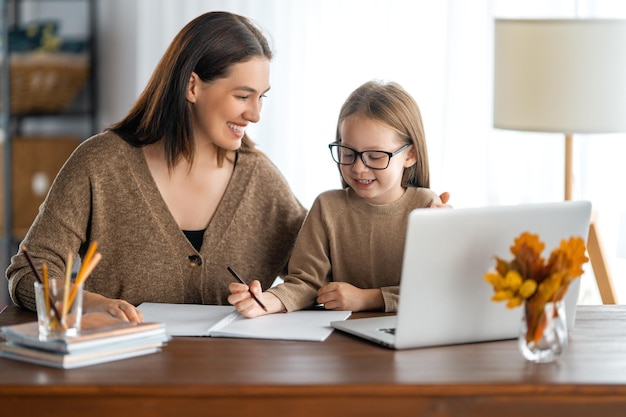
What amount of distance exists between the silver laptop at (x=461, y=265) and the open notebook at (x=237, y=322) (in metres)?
0.13

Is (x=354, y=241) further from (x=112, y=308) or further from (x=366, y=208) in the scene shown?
(x=112, y=308)

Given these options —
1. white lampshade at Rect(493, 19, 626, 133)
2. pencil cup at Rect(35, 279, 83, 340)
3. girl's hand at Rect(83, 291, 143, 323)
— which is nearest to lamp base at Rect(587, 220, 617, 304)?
white lampshade at Rect(493, 19, 626, 133)

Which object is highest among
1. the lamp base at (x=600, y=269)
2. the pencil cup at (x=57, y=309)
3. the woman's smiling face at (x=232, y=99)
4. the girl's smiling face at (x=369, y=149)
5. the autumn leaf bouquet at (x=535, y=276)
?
the woman's smiling face at (x=232, y=99)

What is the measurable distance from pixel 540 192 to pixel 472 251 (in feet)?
6.51

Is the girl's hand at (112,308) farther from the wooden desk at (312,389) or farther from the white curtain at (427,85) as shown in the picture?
the white curtain at (427,85)

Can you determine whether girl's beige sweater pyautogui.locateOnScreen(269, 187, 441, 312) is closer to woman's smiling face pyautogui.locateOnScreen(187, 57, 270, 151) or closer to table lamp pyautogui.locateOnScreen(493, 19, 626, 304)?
woman's smiling face pyautogui.locateOnScreen(187, 57, 270, 151)

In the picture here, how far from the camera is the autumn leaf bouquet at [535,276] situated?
59.5 inches

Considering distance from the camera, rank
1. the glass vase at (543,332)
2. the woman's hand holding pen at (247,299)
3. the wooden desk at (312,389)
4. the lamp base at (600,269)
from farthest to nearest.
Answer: the lamp base at (600,269)
the woman's hand holding pen at (247,299)
the glass vase at (543,332)
the wooden desk at (312,389)

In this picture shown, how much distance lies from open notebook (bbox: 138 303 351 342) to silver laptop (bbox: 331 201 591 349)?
13 cm

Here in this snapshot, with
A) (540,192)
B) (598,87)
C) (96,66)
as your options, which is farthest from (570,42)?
(96,66)

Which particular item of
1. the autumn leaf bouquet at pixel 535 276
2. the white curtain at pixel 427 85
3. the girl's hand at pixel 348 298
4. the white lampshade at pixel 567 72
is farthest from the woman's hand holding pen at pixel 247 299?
the white curtain at pixel 427 85

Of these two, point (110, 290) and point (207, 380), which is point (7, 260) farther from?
point (207, 380)

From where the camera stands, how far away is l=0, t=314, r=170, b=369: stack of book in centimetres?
151

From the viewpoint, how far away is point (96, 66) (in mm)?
4176
